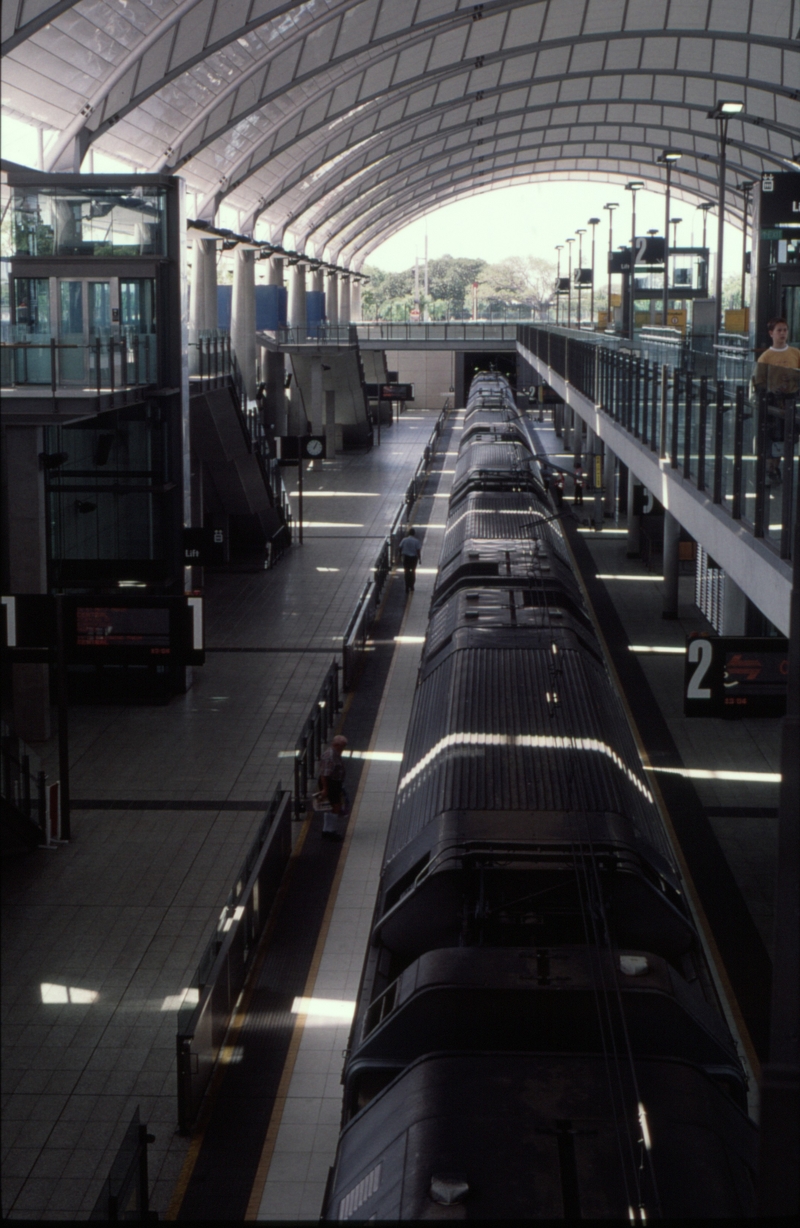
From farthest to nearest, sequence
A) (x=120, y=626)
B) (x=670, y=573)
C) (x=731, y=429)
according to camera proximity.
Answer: (x=670, y=573), (x=120, y=626), (x=731, y=429)

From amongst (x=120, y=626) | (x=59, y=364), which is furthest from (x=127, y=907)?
(x=59, y=364)

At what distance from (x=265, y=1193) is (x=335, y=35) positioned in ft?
104

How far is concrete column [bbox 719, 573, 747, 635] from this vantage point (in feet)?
59.9

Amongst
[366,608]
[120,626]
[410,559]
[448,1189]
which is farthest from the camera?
[410,559]

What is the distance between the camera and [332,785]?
13148 millimetres

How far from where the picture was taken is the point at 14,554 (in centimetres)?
1581

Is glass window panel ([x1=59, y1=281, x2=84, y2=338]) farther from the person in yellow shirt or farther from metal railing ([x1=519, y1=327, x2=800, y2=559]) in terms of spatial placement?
the person in yellow shirt

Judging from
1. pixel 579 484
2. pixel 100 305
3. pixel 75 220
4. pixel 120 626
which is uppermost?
pixel 75 220

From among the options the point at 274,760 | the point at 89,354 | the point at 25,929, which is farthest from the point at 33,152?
the point at 25,929

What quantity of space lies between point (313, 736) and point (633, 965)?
9.65 m

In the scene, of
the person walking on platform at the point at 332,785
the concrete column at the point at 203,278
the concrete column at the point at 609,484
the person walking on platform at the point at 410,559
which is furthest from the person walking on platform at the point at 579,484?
the person walking on platform at the point at 332,785

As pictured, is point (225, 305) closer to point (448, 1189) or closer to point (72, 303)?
point (72, 303)

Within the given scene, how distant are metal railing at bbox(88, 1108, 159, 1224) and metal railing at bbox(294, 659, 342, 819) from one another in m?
7.06

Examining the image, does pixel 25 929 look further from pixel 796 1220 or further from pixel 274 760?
pixel 796 1220
